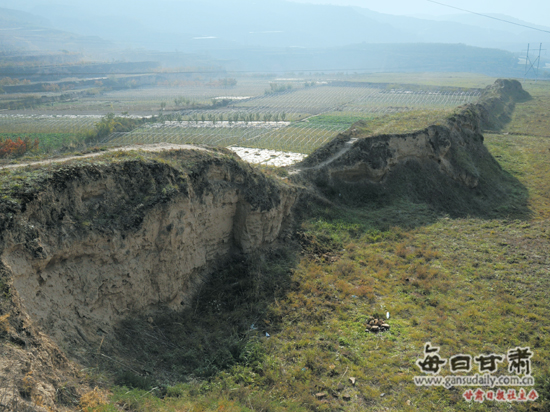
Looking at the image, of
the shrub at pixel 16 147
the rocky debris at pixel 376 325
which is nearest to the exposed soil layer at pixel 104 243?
the rocky debris at pixel 376 325

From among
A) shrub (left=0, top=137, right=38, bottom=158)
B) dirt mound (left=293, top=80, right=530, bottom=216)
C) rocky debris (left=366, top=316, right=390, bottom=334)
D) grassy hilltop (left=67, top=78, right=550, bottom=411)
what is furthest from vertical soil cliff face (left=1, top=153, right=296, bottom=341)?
shrub (left=0, top=137, right=38, bottom=158)

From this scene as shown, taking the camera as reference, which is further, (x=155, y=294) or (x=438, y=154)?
(x=438, y=154)

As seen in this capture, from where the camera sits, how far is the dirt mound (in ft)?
87.6

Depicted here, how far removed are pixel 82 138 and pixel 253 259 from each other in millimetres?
42929

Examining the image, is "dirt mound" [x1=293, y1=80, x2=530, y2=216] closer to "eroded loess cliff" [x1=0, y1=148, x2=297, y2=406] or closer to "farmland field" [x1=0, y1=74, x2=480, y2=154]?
"farmland field" [x1=0, y1=74, x2=480, y2=154]

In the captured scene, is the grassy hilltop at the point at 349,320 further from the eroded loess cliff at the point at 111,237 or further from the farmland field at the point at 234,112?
the farmland field at the point at 234,112

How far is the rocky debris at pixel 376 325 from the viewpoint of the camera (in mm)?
14055

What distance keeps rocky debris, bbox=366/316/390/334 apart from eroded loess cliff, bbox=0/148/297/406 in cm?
636

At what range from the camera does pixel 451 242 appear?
2108 centimetres

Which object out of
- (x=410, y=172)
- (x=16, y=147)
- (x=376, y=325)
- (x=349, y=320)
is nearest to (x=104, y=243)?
(x=349, y=320)

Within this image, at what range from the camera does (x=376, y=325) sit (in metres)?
14.2

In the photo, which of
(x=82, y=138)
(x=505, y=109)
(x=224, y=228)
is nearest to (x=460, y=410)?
(x=224, y=228)

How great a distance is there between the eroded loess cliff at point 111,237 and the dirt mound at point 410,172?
8935 mm

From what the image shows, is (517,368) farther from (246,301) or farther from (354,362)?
(246,301)
